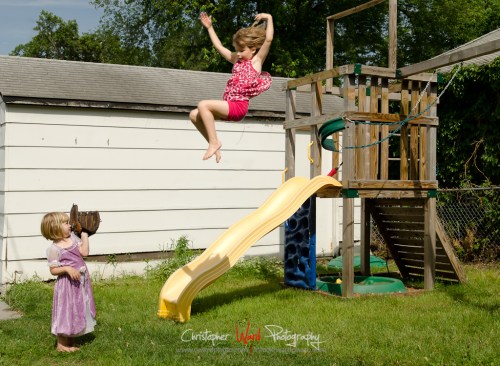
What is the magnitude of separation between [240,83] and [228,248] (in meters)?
3.31

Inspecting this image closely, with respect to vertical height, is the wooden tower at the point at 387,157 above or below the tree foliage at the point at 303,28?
below

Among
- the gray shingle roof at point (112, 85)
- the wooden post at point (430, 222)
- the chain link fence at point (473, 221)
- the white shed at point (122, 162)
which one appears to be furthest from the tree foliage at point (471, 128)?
the wooden post at point (430, 222)

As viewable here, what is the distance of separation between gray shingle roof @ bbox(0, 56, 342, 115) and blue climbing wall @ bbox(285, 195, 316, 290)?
324 centimetres

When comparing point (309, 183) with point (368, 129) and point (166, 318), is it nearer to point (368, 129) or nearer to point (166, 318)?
point (368, 129)

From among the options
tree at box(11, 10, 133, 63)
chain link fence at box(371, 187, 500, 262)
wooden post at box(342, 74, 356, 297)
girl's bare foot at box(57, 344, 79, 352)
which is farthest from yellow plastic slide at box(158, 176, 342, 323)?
tree at box(11, 10, 133, 63)

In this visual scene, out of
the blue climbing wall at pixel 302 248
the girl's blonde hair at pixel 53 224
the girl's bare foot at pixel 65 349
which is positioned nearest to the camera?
the girl's bare foot at pixel 65 349

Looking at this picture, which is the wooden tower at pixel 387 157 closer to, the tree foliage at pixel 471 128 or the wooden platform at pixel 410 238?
the wooden platform at pixel 410 238

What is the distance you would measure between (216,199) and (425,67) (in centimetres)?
503

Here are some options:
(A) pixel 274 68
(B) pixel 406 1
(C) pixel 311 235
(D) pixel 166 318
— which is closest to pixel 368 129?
(C) pixel 311 235

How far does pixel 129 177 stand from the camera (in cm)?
1196

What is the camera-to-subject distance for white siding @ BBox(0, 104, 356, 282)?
11.0 metres

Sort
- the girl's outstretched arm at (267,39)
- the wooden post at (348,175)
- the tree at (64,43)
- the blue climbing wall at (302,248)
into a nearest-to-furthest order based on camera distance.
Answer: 1. the girl's outstretched arm at (267,39)
2. the wooden post at (348,175)
3. the blue climbing wall at (302,248)
4. the tree at (64,43)

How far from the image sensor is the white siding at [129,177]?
11.0 metres

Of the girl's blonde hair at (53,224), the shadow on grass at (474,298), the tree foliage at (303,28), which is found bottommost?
the shadow on grass at (474,298)
